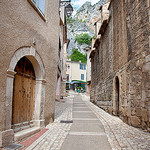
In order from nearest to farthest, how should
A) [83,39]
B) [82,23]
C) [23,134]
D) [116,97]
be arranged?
[23,134] < [116,97] < [83,39] < [82,23]

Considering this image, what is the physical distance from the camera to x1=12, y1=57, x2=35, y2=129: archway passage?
4.32m

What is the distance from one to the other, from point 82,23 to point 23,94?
62.0m

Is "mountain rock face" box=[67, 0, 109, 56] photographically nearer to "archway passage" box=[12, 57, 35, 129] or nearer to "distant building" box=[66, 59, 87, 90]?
"distant building" box=[66, 59, 87, 90]

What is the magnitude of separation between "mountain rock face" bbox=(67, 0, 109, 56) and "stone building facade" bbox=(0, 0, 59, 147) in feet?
145

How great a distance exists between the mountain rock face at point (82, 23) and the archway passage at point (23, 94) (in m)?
45.2

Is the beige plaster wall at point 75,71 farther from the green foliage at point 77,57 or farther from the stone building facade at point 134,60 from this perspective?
the stone building facade at point 134,60

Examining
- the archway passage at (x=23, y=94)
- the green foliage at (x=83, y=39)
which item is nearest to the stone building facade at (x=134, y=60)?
the archway passage at (x=23, y=94)

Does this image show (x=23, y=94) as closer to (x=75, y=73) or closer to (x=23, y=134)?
(x=23, y=134)

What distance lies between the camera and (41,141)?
397cm

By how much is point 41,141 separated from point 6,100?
1.44 m

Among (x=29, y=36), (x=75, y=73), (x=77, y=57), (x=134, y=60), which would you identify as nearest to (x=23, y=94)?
(x=29, y=36)

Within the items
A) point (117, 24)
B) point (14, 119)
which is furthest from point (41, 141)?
point (117, 24)

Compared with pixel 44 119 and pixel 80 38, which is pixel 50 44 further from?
pixel 80 38

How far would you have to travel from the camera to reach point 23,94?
471cm
